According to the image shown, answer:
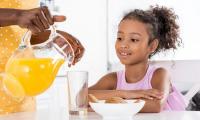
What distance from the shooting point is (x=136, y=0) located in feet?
13.1

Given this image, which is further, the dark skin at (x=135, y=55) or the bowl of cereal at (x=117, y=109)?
the dark skin at (x=135, y=55)

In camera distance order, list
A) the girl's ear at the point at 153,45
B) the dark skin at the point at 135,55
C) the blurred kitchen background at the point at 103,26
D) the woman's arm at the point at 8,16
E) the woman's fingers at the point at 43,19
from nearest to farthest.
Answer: the woman's fingers at the point at 43,19 → the woman's arm at the point at 8,16 → the dark skin at the point at 135,55 → the girl's ear at the point at 153,45 → the blurred kitchen background at the point at 103,26

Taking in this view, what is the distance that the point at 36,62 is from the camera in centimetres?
106

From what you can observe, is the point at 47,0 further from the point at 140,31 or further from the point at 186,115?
the point at 186,115

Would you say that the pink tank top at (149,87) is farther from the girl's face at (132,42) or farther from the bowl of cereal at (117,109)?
the bowl of cereal at (117,109)

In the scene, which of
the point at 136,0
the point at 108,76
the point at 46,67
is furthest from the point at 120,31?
the point at 136,0

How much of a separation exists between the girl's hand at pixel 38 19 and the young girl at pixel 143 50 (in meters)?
0.76

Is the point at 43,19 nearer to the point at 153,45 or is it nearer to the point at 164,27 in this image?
the point at 153,45

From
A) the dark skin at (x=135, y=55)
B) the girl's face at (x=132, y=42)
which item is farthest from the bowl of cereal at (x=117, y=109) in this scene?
the girl's face at (x=132, y=42)

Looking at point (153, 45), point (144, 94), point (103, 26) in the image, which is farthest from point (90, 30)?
point (144, 94)

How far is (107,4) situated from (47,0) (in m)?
1.02

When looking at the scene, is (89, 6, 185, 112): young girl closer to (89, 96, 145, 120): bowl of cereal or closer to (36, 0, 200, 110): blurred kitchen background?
(89, 96, 145, 120): bowl of cereal

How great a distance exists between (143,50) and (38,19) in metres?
1.02

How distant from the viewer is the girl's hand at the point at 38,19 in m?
1.01
